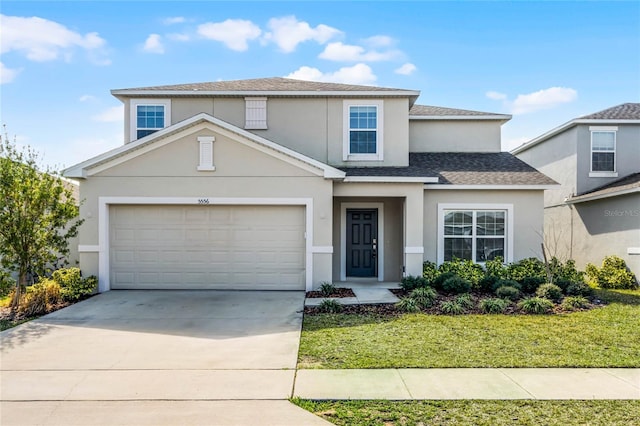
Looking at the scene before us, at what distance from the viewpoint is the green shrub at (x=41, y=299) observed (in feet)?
30.2

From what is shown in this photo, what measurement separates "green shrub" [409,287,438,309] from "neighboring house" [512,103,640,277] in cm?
766

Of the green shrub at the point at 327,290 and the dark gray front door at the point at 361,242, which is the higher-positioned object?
the dark gray front door at the point at 361,242

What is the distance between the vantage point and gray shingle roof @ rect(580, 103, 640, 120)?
15836 mm

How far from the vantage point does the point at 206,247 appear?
11.6 m

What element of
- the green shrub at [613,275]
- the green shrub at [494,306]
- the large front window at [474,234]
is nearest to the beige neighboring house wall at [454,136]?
the large front window at [474,234]

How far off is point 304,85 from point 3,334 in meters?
10.8

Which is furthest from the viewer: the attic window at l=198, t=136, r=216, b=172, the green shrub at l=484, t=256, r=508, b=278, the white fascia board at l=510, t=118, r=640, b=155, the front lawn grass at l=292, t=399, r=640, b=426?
the white fascia board at l=510, t=118, r=640, b=155

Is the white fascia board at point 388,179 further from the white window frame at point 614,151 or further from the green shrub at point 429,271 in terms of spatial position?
the white window frame at point 614,151

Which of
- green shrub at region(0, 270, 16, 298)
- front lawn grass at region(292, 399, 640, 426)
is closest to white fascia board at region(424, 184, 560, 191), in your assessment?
front lawn grass at region(292, 399, 640, 426)

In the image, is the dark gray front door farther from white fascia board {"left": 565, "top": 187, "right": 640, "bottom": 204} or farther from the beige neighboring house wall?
white fascia board {"left": 565, "top": 187, "right": 640, "bottom": 204}

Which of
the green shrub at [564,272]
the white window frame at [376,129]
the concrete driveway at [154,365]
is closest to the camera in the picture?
the concrete driveway at [154,365]

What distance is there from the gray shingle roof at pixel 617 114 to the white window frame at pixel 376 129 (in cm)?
827

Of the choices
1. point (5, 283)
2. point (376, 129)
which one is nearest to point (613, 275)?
point (376, 129)

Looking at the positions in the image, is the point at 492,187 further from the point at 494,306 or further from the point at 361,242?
the point at 494,306
